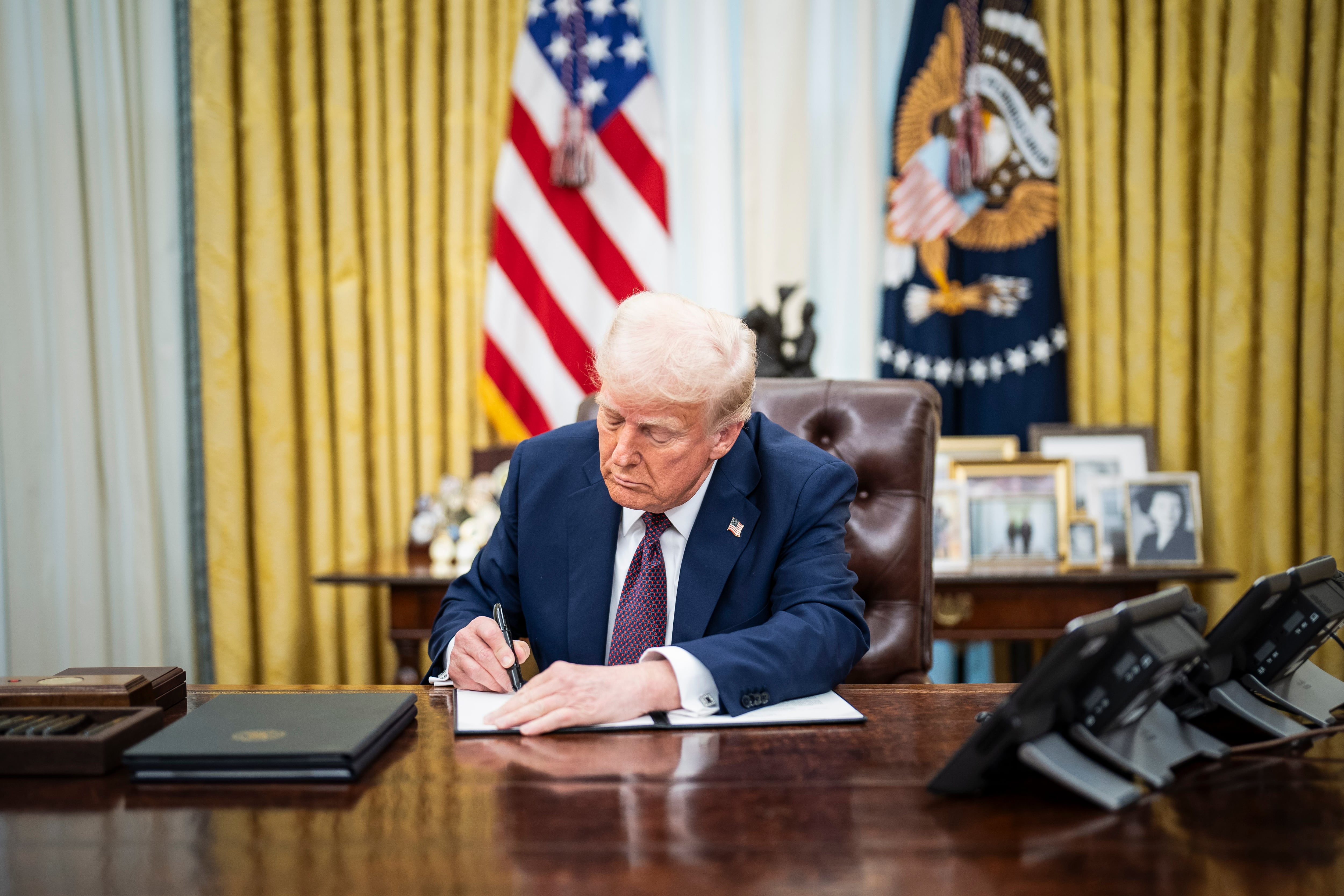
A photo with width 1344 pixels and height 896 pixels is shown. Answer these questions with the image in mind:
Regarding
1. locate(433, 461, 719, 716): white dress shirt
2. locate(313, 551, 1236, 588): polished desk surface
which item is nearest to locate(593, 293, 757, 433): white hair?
locate(433, 461, 719, 716): white dress shirt

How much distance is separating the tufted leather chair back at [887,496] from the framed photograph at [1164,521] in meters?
1.10

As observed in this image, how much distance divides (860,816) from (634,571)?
2.46 feet

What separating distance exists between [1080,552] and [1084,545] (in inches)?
1.0

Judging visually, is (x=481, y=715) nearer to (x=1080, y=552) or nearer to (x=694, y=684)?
(x=694, y=684)

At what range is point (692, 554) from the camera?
1.53 meters

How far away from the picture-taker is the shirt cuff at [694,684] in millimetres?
1186

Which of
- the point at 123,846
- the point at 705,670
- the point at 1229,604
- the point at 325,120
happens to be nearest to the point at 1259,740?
the point at 705,670

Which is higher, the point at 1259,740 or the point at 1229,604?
the point at 1259,740

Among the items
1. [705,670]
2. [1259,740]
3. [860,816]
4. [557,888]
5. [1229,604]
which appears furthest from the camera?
[1229,604]

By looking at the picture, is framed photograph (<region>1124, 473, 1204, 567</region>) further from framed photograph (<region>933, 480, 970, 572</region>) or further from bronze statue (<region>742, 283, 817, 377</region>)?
bronze statue (<region>742, 283, 817, 377</region>)

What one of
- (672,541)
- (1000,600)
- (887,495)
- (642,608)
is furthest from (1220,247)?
(642,608)

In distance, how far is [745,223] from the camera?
10.7ft

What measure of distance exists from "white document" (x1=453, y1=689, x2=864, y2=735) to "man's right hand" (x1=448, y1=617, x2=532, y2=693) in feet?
0.08

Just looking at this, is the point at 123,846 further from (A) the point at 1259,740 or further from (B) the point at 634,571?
(A) the point at 1259,740
